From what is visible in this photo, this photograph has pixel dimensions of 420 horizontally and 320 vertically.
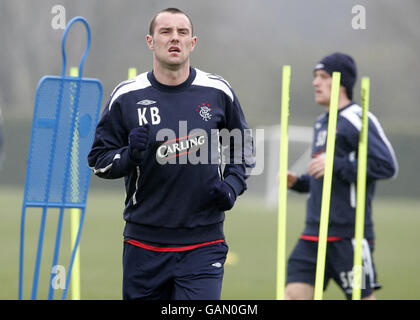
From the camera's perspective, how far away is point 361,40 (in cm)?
3297

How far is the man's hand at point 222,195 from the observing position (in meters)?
3.96

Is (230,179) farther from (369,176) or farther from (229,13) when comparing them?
(229,13)

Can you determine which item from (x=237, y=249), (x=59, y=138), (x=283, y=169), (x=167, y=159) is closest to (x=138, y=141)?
(x=167, y=159)

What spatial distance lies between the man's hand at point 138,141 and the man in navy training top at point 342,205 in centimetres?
219

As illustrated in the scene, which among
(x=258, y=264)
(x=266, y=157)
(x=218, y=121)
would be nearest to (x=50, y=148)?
(x=218, y=121)

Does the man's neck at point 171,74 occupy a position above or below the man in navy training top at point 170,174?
above

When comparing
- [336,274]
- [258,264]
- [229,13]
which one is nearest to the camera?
[336,274]

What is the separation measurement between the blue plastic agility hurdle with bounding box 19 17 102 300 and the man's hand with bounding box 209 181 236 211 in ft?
4.59

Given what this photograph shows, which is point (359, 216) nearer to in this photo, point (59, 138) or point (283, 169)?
point (283, 169)

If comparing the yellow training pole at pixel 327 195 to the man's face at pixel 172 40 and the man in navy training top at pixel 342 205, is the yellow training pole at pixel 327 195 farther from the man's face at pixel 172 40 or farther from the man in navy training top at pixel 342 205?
the man's face at pixel 172 40

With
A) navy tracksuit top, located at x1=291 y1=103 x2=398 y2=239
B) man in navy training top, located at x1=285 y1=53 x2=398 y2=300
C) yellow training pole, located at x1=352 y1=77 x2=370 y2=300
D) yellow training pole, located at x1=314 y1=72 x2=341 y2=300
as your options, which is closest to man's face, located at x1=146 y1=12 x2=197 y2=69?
yellow training pole, located at x1=314 y1=72 x2=341 y2=300

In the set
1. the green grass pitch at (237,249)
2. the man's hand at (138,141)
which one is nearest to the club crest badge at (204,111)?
the man's hand at (138,141)

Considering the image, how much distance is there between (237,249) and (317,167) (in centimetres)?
659
